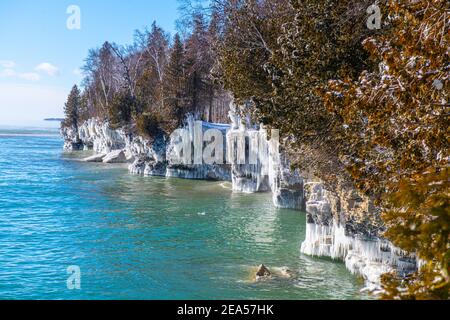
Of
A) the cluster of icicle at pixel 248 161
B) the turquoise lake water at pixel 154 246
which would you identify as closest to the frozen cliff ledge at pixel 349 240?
the turquoise lake water at pixel 154 246

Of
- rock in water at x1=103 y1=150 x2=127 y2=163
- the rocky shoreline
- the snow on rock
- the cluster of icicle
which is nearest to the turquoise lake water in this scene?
the rocky shoreline

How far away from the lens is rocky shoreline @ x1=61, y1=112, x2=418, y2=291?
51.0 ft

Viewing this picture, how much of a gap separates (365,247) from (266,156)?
18506 millimetres

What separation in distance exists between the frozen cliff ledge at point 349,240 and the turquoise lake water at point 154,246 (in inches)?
20.3

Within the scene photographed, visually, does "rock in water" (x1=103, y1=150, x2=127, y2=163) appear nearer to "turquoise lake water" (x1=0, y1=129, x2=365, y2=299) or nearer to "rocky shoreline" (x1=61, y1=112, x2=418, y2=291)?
"rocky shoreline" (x1=61, y1=112, x2=418, y2=291)

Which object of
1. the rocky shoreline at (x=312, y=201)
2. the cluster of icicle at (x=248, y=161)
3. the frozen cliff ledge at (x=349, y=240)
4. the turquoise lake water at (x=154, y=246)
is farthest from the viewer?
the cluster of icicle at (x=248, y=161)

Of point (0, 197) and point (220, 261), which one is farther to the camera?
point (0, 197)

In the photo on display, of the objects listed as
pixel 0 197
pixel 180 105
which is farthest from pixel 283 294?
pixel 180 105

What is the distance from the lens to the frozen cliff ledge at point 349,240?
15016 millimetres

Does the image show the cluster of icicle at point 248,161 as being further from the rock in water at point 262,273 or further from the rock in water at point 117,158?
the rock in water at point 117,158

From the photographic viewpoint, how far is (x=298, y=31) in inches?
569

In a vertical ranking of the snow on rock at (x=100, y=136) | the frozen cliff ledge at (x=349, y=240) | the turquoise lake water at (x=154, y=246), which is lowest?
the turquoise lake water at (x=154, y=246)

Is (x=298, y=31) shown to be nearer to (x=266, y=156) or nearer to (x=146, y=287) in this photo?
(x=146, y=287)
